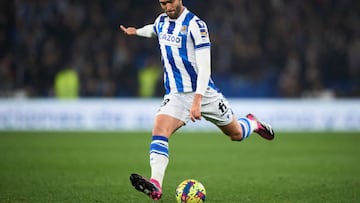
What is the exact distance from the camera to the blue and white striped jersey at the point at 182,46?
7340mm

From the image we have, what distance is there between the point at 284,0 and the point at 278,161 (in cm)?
1079

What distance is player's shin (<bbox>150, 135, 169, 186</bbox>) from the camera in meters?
7.14

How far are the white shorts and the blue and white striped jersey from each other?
9cm

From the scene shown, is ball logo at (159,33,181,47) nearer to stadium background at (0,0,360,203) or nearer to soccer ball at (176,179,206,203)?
soccer ball at (176,179,206,203)

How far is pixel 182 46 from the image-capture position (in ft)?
24.4

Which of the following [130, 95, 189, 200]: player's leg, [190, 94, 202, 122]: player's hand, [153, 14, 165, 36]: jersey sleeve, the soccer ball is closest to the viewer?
[130, 95, 189, 200]: player's leg

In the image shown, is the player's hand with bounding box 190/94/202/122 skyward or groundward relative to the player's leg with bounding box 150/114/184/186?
skyward

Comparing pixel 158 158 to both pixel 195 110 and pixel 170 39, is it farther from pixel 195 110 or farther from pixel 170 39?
pixel 170 39

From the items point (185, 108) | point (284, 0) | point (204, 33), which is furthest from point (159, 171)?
point (284, 0)

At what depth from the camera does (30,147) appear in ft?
49.8

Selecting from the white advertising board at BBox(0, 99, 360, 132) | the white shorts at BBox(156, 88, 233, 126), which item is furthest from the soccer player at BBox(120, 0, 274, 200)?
the white advertising board at BBox(0, 99, 360, 132)

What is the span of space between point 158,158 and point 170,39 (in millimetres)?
1264

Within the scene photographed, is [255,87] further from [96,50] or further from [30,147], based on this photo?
[30,147]

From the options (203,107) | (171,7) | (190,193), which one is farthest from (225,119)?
(171,7)
